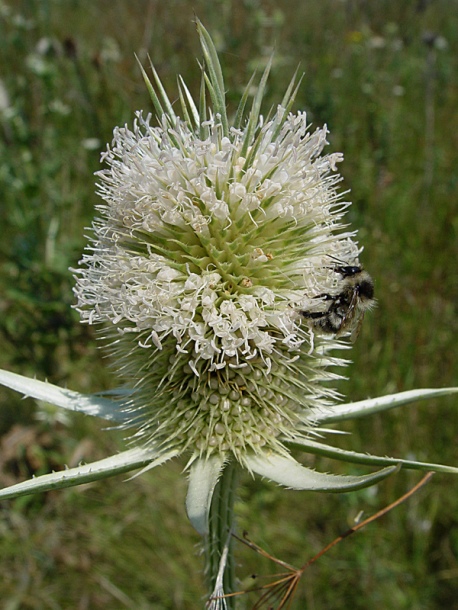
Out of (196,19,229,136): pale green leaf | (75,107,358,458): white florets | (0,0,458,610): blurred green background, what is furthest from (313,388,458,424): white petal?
(196,19,229,136): pale green leaf

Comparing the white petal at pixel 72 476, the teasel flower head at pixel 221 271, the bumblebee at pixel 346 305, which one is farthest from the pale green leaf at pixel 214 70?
the white petal at pixel 72 476

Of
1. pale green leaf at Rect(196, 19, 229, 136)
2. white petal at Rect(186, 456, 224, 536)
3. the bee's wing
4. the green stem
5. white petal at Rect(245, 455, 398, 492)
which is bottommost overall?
the green stem

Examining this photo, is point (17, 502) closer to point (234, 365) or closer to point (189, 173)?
point (234, 365)

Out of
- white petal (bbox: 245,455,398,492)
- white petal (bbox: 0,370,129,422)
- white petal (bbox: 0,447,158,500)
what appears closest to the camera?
white petal (bbox: 245,455,398,492)

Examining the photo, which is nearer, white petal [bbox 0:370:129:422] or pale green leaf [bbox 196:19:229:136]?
pale green leaf [bbox 196:19:229:136]

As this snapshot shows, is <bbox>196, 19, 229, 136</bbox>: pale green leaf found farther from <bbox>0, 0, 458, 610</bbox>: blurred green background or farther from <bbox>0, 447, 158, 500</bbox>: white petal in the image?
<bbox>0, 0, 458, 610</bbox>: blurred green background

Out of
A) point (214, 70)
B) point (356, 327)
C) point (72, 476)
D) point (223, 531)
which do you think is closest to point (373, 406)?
point (356, 327)
